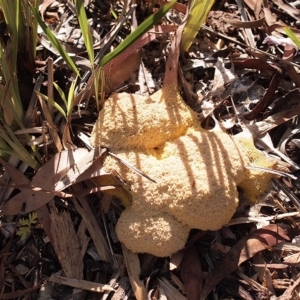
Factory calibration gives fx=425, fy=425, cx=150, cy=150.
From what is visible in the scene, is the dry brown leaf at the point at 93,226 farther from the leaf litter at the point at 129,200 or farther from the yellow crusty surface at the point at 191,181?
the yellow crusty surface at the point at 191,181

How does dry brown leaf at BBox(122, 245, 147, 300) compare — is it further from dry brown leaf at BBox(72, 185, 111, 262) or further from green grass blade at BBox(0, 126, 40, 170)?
green grass blade at BBox(0, 126, 40, 170)

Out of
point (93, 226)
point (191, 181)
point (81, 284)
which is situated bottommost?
point (81, 284)

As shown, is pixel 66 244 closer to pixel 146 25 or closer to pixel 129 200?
pixel 129 200

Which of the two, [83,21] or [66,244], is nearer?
[83,21]

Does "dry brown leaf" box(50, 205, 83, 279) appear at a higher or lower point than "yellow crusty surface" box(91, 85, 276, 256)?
lower

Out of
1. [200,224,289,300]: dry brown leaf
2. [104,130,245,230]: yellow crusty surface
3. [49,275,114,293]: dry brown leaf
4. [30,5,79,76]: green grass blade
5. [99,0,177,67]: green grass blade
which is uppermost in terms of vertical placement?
[99,0,177,67]: green grass blade

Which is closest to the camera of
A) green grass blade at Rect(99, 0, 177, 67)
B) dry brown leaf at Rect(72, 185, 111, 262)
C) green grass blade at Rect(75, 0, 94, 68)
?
green grass blade at Rect(99, 0, 177, 67)

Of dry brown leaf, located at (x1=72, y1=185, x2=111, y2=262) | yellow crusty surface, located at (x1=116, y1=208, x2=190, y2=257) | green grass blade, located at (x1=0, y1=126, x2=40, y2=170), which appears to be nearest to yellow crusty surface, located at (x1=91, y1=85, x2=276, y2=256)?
yellow crusty surface, located at (x1=116, y1=208, x2=190, y2=257)

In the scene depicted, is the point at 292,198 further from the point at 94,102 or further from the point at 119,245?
the point at 94,102

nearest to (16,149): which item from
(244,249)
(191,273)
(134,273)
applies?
(134,273)
